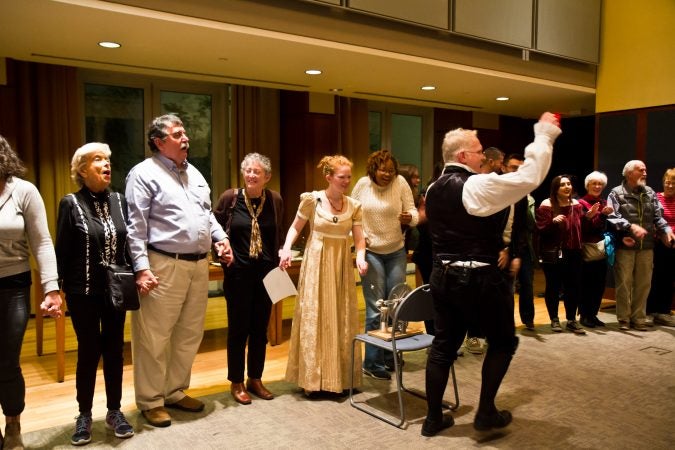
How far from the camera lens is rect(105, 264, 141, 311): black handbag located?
277 centimetres

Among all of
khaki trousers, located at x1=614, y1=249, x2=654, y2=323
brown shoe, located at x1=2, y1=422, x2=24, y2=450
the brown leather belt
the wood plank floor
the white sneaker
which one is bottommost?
the wood plank floor

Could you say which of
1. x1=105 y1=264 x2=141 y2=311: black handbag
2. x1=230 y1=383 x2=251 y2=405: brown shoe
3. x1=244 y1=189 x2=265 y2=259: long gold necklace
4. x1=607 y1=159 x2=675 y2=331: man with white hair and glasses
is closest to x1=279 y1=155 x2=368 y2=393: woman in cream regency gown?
x1=244 y1=189 x2=265 y2=259: long gold necklace

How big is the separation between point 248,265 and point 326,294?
0.48 metres

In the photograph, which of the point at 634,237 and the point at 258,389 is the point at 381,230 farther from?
the point at 634,237

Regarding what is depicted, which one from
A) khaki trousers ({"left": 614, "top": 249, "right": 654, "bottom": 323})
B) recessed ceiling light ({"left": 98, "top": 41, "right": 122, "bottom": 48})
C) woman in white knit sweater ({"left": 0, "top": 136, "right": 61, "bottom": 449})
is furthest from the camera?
khaki trousers ({"left": 614, "top": 249, "right": 654, "bottom": 323})

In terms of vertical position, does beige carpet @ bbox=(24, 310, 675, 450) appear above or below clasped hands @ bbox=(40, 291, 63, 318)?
below

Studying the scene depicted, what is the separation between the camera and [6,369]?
2658 millimetres

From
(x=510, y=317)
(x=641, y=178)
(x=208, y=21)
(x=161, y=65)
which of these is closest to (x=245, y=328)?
(x=510, y=317)

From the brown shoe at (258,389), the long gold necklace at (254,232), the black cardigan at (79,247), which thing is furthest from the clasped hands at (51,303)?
the brown shoe at (258,389)

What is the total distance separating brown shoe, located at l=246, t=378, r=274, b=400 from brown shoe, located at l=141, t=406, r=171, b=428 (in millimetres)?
561

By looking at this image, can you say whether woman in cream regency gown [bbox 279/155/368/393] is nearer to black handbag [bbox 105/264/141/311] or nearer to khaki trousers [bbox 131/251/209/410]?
khaki trousers [bbox 131/251/209/410]

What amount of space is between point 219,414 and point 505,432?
60.6 inches

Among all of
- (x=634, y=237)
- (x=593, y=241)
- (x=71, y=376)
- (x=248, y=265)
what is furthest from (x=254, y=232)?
(x=634, y=237)

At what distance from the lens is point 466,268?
2.80 meters
